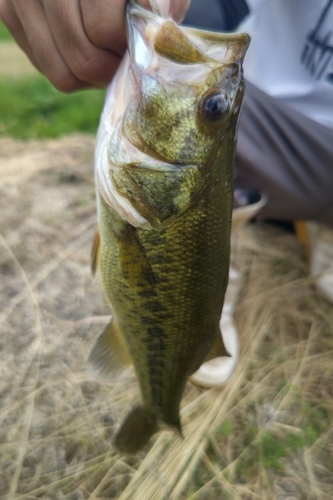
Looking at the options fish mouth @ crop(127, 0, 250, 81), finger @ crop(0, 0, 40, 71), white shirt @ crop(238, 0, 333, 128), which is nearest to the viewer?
fish mouth @ crop(127, 0, 250, 81)

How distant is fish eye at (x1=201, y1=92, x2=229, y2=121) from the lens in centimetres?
75

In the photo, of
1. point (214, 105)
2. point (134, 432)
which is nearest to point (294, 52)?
point (214, 105)

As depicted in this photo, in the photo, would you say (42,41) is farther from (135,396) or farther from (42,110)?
(42,110)

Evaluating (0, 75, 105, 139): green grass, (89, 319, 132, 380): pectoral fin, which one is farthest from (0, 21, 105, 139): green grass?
(89, 319, 132, 380): pectoral fin

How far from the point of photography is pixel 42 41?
2.91ft

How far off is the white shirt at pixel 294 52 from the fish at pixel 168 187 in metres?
1.17

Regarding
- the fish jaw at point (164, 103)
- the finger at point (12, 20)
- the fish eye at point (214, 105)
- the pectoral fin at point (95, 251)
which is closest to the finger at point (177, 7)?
the fish jaw at point (164, 103)

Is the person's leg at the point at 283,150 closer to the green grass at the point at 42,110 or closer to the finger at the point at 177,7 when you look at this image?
the finger at the point at 177,7

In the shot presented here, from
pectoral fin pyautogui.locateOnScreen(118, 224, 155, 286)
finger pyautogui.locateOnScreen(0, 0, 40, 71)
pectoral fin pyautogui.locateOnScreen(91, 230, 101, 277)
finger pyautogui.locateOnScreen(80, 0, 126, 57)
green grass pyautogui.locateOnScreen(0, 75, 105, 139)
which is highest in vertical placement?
finger pyautogui.locateOnScreen(80, 0, 126, 57)

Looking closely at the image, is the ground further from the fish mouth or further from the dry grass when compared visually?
the fish mouth

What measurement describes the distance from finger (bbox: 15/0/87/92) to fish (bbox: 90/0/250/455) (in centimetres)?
15

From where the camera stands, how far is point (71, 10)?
0.79 metres

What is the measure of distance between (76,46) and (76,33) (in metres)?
0.03

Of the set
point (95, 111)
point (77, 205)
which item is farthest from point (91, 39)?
point (95, 111)
